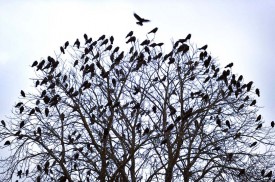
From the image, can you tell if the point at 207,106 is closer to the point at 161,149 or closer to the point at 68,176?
the point at 161,149

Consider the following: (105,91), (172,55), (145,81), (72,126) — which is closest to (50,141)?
(72,126)

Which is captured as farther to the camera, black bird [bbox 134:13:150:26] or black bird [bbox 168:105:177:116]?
black bird [bbox 168:105:177:116]

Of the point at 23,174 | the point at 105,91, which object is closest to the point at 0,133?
the point at 23,174

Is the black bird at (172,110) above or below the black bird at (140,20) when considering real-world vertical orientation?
below

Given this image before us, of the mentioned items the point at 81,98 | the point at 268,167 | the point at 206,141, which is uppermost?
the point at 81,98

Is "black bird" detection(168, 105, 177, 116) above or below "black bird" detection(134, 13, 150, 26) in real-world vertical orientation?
below

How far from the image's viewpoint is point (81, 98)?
1554 cm

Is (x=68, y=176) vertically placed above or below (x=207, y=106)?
below

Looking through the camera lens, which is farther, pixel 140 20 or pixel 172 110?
pixel 172 110

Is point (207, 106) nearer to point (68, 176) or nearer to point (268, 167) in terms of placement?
point (268, 167)

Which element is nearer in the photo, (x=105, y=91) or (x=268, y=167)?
(x=268, y=167)

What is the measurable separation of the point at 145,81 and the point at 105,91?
1.31 metres

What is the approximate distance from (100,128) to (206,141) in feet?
10.4

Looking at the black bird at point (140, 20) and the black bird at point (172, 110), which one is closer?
the black bird at point (140, 20)
